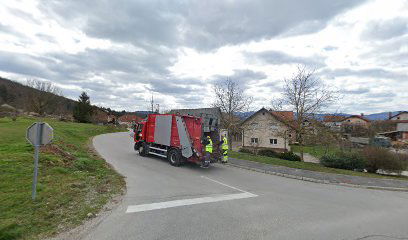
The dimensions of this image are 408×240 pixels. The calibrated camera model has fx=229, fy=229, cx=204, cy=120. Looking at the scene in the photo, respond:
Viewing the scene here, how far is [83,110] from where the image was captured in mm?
55094

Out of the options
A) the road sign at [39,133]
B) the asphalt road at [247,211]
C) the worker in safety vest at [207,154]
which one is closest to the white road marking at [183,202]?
the asphalt road at [247,211]

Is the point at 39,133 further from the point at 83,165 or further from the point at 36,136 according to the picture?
the point at 83,165

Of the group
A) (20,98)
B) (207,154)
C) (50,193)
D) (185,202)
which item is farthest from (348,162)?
(20,98)

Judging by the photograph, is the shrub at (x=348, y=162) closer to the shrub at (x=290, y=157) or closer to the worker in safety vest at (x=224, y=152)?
the shrub at (x=290, y=157)

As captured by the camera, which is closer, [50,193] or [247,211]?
[247,211]

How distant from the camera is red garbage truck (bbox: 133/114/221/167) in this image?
11633mm

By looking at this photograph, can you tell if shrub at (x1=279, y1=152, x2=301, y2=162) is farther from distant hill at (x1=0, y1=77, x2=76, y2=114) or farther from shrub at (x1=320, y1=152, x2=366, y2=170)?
distant hill at (x1=0, y1=77, x2=76, y2=114)

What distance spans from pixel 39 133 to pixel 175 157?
729 cm

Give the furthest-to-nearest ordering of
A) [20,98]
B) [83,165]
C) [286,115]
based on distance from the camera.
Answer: [20,98], [286,115], [83,165]

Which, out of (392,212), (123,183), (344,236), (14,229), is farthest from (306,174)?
(14,229)

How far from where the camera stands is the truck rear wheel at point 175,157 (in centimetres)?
1198

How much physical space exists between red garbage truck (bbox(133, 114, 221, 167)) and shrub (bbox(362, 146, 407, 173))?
11.3 m

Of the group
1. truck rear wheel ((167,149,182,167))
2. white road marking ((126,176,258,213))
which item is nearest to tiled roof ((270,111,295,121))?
truck rear wheel ((167,149,182,167))

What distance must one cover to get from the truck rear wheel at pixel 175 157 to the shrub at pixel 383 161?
13.2 m
